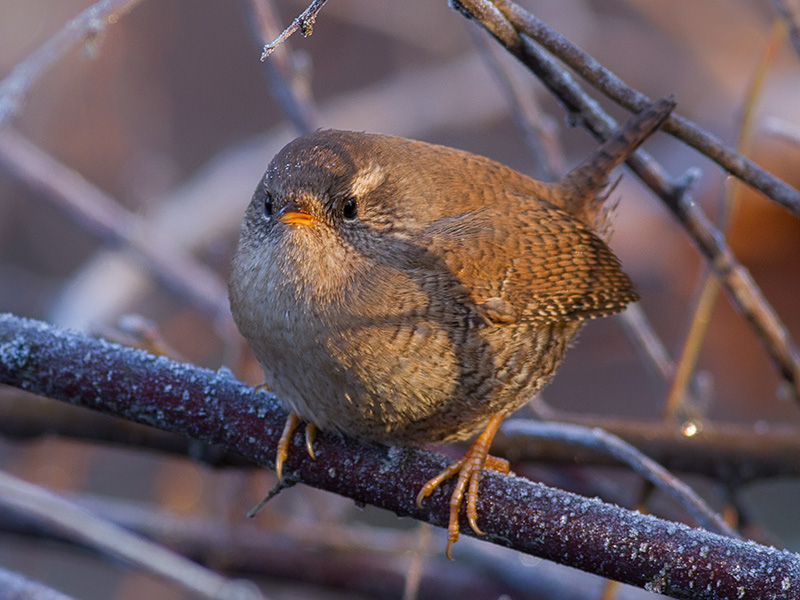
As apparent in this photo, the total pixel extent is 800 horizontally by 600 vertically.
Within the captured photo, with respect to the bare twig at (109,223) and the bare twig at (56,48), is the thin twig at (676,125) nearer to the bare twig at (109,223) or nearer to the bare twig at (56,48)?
the bare twig at (56,48)

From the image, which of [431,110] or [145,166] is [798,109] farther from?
[145,166]

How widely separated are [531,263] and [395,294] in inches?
19.2

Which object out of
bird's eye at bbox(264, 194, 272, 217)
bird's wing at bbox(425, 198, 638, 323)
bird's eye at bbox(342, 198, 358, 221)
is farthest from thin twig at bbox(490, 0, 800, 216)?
bird's eye at bbox(264, 194, 272, 217)

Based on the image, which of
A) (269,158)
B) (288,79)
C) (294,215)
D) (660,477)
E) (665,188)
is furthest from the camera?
(269,158)

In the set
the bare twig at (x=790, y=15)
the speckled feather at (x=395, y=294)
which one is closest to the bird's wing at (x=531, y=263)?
the speckled feather at (x=395, y=294)

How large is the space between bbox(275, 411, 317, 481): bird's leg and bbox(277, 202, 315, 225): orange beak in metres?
0.46

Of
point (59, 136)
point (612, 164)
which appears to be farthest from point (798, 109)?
point (59, 136)

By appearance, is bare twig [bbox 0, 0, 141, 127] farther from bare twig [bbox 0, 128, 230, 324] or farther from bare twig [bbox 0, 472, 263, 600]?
bare twig [bbox 0, 128, 230, 324]

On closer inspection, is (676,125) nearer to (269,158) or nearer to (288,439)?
(288,439)

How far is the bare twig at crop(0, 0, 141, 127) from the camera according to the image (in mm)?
1779

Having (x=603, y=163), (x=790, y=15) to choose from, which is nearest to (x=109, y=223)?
(x=603, y=163)

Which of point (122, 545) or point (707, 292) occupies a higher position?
point (707, 292)

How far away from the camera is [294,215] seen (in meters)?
2.03

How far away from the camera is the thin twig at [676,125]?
1984mm
